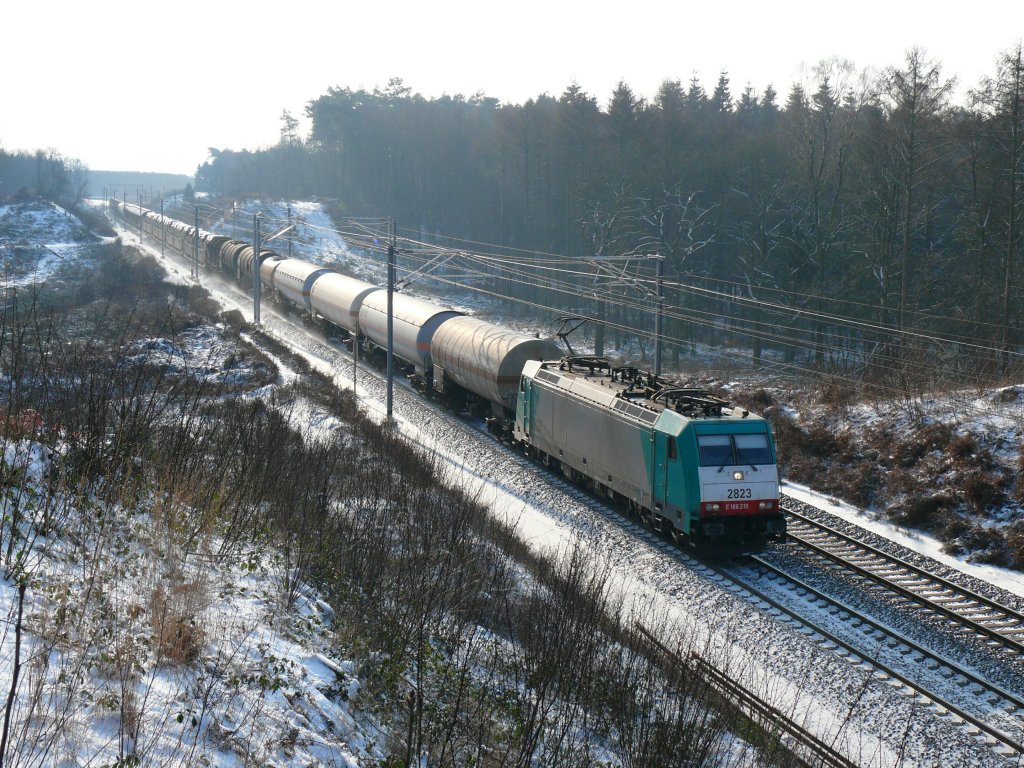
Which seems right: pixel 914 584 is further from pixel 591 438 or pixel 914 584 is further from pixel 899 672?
pixel 591 438

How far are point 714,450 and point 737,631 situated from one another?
11.2 ft

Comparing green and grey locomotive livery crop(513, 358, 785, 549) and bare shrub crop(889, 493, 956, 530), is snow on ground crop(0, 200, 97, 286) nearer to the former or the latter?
green and grey locomotive livery crop(513, 358, 785, 549)

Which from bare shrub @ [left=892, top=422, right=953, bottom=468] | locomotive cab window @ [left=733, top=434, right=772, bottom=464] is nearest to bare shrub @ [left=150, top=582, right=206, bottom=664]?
locomotive cab window @ [left=733, top=434, right=772, bottom=464]

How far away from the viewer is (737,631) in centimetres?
1305

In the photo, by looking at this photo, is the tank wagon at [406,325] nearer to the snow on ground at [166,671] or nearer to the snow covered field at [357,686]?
the snow covered field at [357,686]

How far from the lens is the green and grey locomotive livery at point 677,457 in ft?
50.3

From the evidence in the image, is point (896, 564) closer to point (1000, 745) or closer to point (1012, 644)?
point (1012, 644)

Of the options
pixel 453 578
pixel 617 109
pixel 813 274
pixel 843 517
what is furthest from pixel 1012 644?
pixel 617 109

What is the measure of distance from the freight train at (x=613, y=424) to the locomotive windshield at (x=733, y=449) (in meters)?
0.02

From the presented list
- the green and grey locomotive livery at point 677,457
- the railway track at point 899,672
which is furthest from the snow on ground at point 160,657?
the green and grey locomotive livery at point 677,457

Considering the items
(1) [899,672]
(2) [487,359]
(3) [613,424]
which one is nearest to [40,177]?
(2) [487,359]

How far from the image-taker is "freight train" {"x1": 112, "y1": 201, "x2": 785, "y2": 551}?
1539cm

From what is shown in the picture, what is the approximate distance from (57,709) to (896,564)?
14431 millimetres

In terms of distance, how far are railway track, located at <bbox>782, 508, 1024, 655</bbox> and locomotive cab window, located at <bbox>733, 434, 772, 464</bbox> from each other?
7.13 ft
